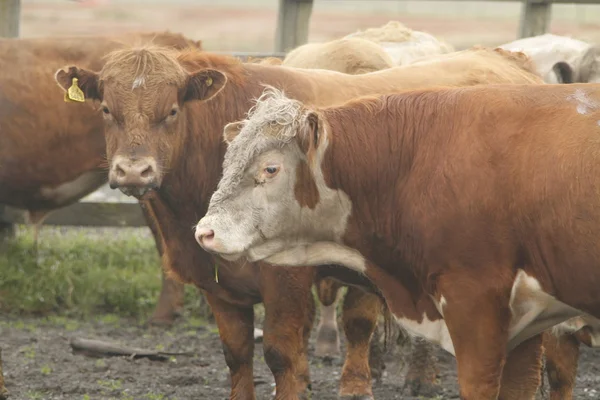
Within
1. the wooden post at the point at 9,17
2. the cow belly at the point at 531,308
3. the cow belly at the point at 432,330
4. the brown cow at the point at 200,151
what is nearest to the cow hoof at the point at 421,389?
the brown cow at the point at 200,151

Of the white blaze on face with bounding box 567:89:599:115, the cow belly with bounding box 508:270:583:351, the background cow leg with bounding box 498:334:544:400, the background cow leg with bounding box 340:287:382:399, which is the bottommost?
the background cow leg with bounding box 340:287:382:399

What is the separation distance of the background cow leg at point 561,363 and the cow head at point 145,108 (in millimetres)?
2185

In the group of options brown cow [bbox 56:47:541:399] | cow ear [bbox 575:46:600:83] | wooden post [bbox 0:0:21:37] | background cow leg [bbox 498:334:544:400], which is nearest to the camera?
background cow leg [bbox 498:334:544:400]

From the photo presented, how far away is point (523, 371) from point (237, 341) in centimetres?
156

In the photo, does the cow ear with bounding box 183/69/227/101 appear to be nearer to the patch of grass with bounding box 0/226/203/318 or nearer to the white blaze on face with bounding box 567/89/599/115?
the white blaze on face with bounding box 567/89/599/115

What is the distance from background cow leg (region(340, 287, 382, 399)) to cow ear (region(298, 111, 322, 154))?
1932mm

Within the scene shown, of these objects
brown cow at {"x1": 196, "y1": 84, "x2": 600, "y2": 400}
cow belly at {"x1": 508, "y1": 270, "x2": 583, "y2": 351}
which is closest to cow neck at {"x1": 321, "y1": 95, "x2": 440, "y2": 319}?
brown cow at {"x1": 196, "y1": 84, "x2": 600, "y2": 400}

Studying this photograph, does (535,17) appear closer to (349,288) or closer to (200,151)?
(349,288)

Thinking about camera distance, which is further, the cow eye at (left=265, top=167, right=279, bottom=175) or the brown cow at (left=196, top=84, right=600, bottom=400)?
the cow eye at (left=265, top=167, right=279, bottom=175)

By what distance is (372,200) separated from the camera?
15.8 feet

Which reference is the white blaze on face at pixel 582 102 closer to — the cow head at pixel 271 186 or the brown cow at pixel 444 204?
the brown cow at pixel 444 204

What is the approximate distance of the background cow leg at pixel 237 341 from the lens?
19.3 feet

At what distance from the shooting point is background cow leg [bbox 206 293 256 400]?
5883 millimetres

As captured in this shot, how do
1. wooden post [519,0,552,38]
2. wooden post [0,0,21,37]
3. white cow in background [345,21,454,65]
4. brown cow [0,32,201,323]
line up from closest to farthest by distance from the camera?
1. brown cow [0,32,201,323]
2. white cow in background [345,21,454,65]
3. wooden post [0,0,21,37]
4. wooden post [519,0,552,38]
